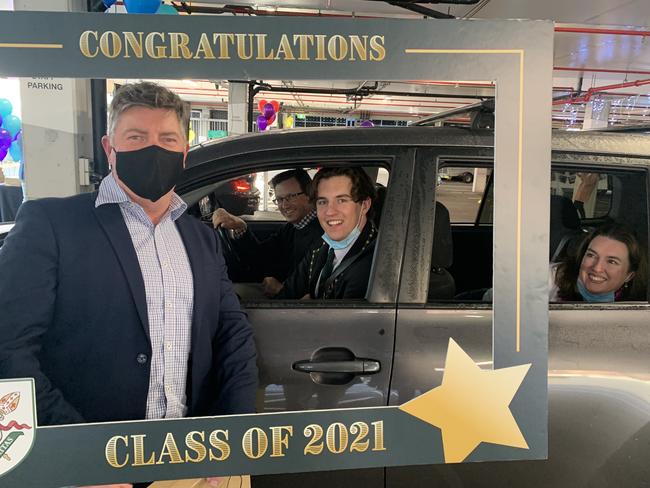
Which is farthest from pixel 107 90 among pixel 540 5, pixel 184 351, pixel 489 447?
pixel 540 5

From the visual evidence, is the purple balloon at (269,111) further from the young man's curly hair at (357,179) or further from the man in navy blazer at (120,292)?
the man in navy blazer at (120,292)

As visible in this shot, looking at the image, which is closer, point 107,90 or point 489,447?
point 107,90

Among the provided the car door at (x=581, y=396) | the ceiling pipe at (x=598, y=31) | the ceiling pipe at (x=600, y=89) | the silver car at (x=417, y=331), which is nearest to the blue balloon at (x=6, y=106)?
the silver car at (x=417, y=331)

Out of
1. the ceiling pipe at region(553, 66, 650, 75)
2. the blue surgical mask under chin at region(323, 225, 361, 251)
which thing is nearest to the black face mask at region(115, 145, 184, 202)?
the blue surgical mask under chin at region(323, 225, 361, 251)

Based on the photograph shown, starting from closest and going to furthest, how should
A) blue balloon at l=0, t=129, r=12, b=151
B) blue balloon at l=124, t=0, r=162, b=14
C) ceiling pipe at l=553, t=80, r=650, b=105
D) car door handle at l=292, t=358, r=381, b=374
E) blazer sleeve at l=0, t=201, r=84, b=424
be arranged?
blazer sleeve at l=0, t=201, r=84, b=424 → blue balloon at l=0, t=129, r=12, b=151 → car door handle at l=292, t=358, r=381, b=374 → blue balloon at l=124, t=0, r=162, b=14 → ceiling pipe at l=553, t=80, r=650, b=105

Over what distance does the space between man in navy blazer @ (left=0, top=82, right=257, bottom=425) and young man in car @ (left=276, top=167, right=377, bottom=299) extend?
50cm

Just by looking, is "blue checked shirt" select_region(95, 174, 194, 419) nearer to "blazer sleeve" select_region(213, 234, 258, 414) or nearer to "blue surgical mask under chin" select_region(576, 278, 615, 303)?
"blazer sleeve" select_region(213, 234, 258, 414)

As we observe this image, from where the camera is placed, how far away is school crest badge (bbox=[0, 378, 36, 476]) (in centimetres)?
120

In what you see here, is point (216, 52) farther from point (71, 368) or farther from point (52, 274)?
point (71, 368)

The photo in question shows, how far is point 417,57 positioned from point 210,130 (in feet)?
2.24

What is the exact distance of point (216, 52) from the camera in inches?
47.4

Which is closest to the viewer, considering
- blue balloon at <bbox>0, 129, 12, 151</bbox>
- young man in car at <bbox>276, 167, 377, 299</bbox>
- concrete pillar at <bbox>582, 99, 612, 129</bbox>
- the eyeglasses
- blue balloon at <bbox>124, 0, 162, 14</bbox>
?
blue balloon at <bbox>0, 129, 12, 151</bbox>

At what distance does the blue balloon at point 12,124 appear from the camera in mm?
1392

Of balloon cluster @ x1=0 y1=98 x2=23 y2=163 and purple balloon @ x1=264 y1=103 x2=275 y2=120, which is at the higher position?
purple balloon @ x1=264 y1=103 x2=275 y2=120
